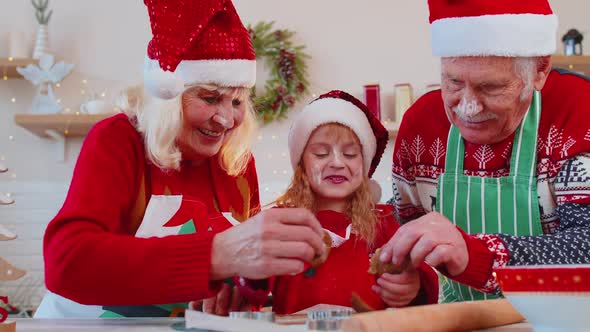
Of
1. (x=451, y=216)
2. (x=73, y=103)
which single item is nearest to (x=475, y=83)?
(x=451, y=216)

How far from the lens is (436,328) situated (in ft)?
3.26

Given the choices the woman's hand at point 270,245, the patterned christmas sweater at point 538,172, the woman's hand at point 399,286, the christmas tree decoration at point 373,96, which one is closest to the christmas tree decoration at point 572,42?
the christmas tree decoration at point 373,96

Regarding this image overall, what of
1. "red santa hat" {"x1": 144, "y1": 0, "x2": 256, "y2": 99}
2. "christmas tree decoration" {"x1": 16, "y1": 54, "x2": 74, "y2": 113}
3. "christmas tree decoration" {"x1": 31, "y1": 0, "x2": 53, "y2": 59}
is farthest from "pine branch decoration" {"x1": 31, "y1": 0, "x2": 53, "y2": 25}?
"red santa hat" {"x1": 144, "y1": 0, "x2": 256, "y2": 99}

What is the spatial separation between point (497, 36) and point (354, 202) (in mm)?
533

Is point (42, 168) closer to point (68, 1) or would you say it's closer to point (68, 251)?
point (68, 1)

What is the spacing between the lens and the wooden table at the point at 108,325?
3.55 ft

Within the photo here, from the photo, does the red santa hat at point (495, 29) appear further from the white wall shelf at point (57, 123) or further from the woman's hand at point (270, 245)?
the white wall shelf at point (57, 123)

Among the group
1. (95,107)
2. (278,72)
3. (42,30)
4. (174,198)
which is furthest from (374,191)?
(42,30)

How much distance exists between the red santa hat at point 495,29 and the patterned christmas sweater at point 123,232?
2.12 ft

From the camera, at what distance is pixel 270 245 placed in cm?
123

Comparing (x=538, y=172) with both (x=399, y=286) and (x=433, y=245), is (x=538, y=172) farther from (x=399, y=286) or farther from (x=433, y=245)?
(x=433, y=245)

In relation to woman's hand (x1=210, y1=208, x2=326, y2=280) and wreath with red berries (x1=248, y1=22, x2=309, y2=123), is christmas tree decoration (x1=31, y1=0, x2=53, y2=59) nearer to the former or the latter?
wreath with red berries (x1=248, y1=22, x2=309, y2=123)

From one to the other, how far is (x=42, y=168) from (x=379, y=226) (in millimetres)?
2935

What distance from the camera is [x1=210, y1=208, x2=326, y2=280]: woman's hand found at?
1229 mm
